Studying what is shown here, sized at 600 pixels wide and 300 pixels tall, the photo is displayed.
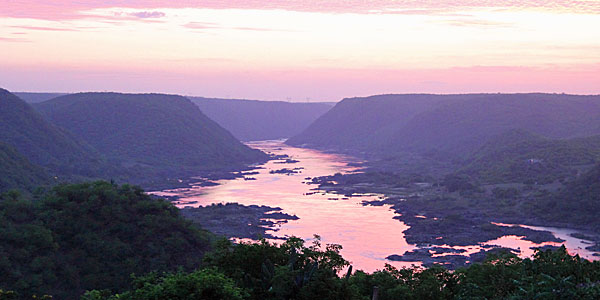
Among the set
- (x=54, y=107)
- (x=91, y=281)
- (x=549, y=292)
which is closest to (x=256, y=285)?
(x=549, y=292)

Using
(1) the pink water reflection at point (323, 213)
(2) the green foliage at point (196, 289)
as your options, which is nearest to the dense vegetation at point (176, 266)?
(2) the green foliage at point (196, 289)

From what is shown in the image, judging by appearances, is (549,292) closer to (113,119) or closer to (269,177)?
(269,177)

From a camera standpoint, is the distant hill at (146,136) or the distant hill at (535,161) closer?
the distant hill at (535,161)

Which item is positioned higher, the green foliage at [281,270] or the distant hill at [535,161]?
the green foliage at [281,270]

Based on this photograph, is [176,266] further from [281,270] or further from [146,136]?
[146,136]

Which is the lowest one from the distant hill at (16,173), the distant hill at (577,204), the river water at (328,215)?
the river water at (328,215)

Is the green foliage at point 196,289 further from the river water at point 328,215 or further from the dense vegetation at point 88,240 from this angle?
the river water at point 328,215

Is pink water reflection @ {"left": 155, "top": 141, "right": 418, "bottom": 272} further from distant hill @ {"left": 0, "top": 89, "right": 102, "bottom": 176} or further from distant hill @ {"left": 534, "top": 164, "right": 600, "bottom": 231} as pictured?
distant hill @ {"left": 0, "top": 89, "right": 102, "bottom": 176}

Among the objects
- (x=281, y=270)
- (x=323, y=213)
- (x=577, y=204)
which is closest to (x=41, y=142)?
(x=323, y=213)
